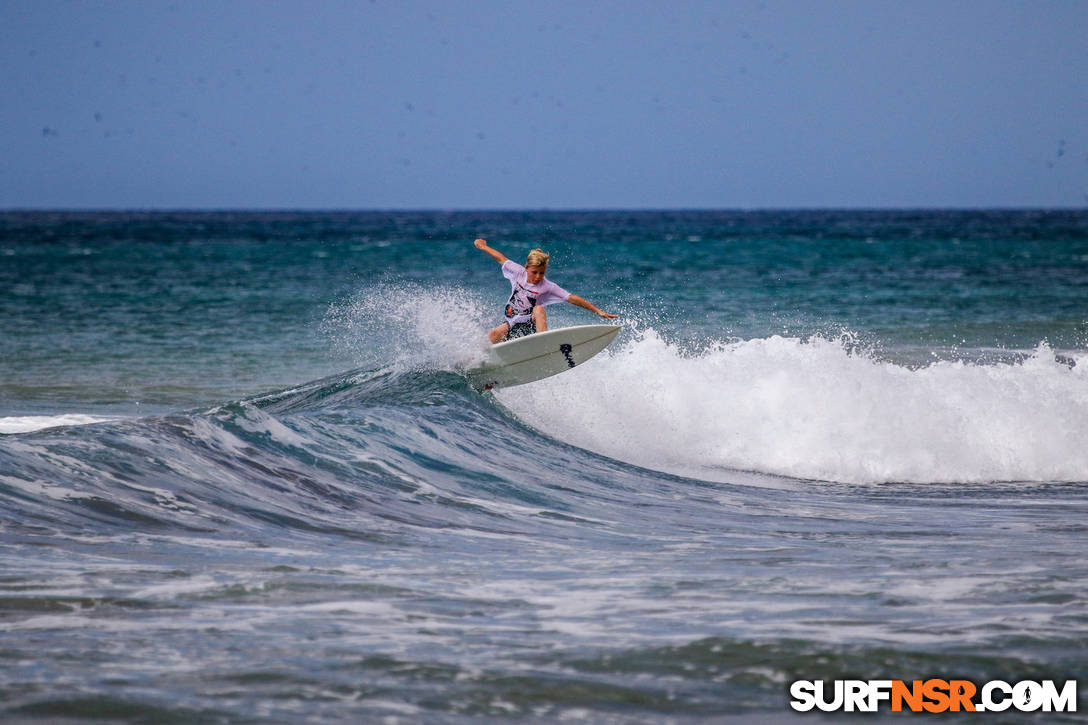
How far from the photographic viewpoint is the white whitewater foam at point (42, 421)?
518 inches

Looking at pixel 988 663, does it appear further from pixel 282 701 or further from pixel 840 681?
pixel 282 701

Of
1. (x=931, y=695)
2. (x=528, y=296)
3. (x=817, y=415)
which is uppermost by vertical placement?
(x=528, y=296)

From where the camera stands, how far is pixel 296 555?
21.8ft

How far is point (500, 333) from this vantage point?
12.5m

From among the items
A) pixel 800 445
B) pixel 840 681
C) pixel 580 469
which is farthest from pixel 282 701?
pixel 800 445

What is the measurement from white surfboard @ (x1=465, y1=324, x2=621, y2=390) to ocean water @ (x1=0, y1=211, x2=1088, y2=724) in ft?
1.03

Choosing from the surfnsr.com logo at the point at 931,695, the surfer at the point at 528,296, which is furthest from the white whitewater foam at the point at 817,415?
the surfnsr.com logo at the point at 931,695

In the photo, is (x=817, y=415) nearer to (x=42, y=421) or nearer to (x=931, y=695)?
(x=931, y=695)

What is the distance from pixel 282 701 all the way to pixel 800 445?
27.9 ft

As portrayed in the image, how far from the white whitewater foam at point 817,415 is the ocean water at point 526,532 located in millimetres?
44

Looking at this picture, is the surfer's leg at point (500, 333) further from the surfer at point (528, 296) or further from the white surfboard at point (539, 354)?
the white surfboard at point (539, 354)

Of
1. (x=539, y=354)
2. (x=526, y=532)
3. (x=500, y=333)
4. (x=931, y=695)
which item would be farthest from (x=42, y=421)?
(x=931, y=695)

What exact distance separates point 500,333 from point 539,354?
50 cm

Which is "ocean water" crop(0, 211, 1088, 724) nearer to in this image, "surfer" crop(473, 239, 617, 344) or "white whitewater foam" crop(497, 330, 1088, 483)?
"white whitewater foam" crop(497, 330, 1088, 483)
